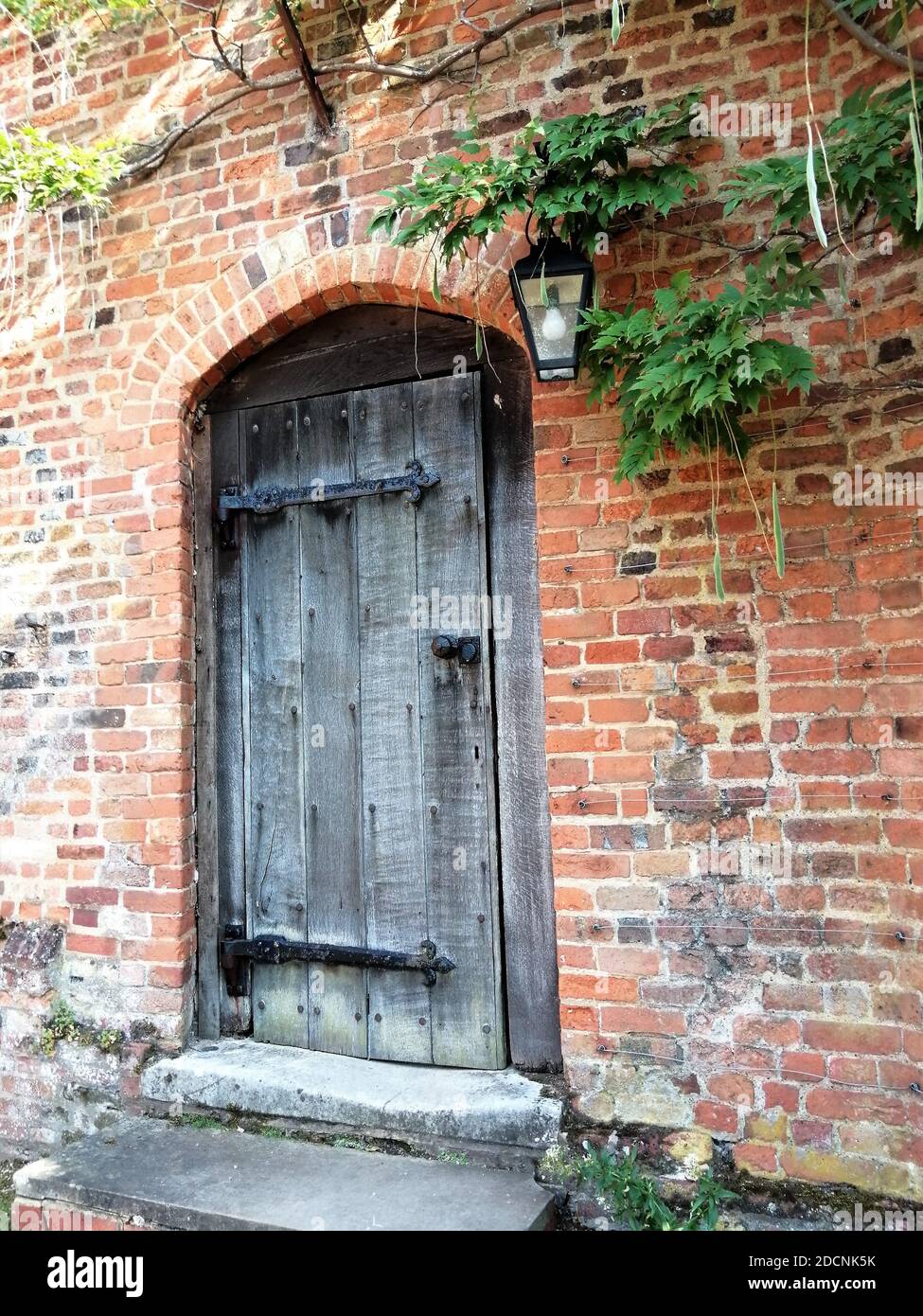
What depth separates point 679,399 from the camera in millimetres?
2107

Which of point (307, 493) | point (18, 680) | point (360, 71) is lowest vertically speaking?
point (18, 680)

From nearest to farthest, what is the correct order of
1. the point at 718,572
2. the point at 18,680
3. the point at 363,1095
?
1. the point at 718,572
2. the point at 363,1095
3. the point at 18,680

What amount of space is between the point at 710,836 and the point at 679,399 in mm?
1139

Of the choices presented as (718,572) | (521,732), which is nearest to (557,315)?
(718,572)

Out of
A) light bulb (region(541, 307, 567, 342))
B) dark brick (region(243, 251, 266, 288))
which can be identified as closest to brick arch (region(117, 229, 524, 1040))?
dark brick (region(243, 251, 266, 288))

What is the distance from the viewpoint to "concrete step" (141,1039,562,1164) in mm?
2443

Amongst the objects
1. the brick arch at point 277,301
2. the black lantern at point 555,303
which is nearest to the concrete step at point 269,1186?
the black lantern at point 555,303

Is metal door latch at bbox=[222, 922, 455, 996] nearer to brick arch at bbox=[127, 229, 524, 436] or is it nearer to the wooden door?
the wooden door

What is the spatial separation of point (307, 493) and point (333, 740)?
33.9 inches

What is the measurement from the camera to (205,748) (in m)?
3.12

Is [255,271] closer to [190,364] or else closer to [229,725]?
[190,364]

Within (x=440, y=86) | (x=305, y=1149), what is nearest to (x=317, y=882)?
(x=305, y=1149)
